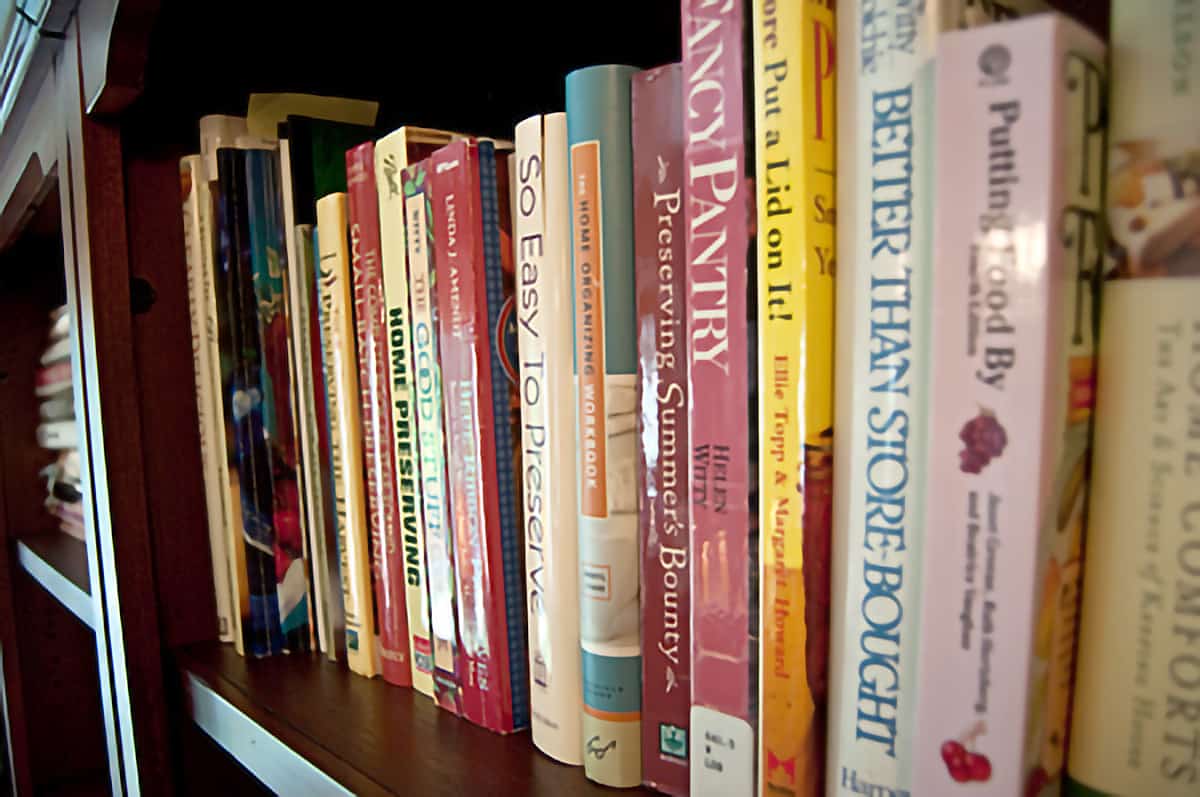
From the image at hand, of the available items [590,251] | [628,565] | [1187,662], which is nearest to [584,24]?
[590,251]

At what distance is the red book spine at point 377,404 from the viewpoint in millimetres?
457

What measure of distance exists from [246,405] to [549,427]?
0.28 m

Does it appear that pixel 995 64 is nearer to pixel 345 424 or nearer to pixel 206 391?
pixel 345 424

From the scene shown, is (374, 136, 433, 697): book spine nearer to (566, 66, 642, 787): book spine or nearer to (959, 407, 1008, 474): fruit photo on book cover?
(566, 66, 642, 787): book spine

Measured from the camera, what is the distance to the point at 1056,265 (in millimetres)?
195

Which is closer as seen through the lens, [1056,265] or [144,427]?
[1056,265]

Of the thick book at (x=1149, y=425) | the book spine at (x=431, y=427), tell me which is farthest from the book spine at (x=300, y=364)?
the thick book at (x=1149, y=425)

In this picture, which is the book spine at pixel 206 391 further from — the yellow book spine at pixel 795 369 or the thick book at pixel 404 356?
the yellow book spine at pixel 795 369

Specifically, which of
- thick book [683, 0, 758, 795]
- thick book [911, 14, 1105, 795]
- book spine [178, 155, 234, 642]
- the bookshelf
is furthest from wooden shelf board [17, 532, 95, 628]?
thick book [911, 14, 1105, 795]

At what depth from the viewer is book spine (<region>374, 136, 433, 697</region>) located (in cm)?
44

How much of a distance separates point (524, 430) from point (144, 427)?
350mm

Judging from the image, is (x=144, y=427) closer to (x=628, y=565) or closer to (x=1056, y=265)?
(x=628, y=565)

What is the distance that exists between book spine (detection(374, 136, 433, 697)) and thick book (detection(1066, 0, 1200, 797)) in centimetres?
34

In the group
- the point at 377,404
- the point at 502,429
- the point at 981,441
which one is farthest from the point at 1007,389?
the point at 377,404
